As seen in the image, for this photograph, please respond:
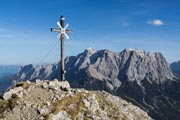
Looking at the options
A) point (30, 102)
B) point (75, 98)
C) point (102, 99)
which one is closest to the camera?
point (30, 102)

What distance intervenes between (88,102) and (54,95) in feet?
15.2

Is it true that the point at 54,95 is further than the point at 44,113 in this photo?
Yes

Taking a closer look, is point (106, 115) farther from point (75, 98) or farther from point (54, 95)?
point (54, 95)

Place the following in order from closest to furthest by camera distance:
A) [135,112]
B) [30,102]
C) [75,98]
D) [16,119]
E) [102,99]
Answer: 1. [16,119]
2. [30,102]
3. [75,98]
4. [102,99]
5. [135,112]

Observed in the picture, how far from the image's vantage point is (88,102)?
1690 inches

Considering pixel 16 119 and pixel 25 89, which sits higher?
pixel 25 89

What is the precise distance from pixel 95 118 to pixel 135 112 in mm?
11901

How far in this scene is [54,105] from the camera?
132ft

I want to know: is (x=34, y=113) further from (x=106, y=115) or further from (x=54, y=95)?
(x=106, y=115)

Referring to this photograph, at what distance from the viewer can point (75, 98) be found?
42.9 metres

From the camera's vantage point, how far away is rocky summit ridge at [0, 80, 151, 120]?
38.5 metres

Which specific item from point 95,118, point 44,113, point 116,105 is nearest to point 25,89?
point 44,113

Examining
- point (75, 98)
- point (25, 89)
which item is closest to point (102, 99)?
point (75, 98)

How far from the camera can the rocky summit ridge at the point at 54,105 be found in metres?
38.5
